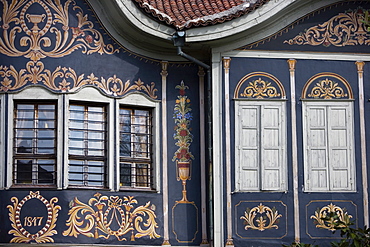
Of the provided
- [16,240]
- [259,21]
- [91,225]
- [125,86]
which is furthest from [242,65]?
[16,240]

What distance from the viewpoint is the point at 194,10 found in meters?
19.2

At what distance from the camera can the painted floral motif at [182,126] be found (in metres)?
18.8

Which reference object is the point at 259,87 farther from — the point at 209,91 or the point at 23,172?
the point at 23,172

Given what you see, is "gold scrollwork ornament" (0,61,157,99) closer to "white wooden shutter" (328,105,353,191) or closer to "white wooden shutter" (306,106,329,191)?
"white wooden shutter" (306,106,329,191)

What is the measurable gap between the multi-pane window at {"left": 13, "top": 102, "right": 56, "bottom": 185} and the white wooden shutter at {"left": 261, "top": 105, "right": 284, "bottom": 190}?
425 centimetres

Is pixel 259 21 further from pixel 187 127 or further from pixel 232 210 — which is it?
pixel 232 210

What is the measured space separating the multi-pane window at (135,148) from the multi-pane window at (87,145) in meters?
0.43

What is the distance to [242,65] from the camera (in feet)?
62.1

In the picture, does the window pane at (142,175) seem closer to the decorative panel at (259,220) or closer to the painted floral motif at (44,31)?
the decorative panel at (259,220)

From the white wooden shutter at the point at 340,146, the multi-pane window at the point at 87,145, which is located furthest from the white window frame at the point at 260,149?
the multi-pane window at the point at 87,145

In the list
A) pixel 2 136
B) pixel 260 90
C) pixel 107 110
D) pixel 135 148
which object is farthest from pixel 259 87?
pixel 2 136

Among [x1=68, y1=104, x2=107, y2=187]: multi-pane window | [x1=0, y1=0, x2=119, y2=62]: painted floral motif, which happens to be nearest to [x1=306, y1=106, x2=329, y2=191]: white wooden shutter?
[x1=68, y1=104, x2=107, y2=187]: multi-pane window

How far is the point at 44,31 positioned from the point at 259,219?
5759 mm

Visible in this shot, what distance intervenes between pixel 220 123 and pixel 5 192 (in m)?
4.54
